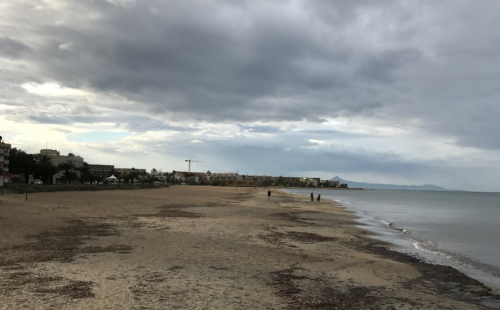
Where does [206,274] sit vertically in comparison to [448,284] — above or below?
above

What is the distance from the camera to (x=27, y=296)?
19.8ft

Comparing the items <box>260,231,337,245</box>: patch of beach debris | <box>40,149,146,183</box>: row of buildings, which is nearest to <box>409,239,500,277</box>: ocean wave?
<box>260,231,337,245</box>: patch of beach debris

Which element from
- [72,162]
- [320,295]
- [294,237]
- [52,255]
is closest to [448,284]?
[320,295]

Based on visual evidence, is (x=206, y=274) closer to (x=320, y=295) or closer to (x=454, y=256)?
(x=320, y=295)

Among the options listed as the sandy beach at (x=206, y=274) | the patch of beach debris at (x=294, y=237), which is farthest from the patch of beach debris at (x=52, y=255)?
the patch of beach debris at (x=294, y=237)

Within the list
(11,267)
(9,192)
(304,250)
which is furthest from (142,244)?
(9,192)

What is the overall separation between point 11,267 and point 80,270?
150 cm

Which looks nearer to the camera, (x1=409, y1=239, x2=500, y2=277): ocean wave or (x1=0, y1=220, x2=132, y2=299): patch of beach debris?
(x1=0, y1=220, x2=132, y2=299): patch of beach debris

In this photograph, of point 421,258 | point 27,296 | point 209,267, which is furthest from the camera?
point 421,258

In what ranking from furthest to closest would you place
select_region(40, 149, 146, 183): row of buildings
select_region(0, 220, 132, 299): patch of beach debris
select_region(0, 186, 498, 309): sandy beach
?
select_region(40, 149, 146, 183): row of buildings → select_region(0, 220, 132, 299): patch of beach debris → select_region(0, 186, 498, 309): sandy beach

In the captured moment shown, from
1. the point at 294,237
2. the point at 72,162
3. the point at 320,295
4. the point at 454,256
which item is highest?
the point at 72,162

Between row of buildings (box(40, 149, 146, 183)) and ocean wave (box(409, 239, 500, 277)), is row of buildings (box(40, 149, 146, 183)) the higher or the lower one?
the higher one

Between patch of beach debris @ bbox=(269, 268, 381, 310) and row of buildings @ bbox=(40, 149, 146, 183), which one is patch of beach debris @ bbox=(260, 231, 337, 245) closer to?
patch of beach debris @ bbox=(269, 268, 381, 310)

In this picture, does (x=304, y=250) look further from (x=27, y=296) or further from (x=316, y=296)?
(x=27, y=296)
